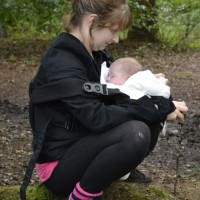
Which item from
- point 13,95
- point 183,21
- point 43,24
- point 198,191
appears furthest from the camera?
point 183,21

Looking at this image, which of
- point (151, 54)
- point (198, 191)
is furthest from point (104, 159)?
point (151, 54)

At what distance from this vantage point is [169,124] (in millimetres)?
6301

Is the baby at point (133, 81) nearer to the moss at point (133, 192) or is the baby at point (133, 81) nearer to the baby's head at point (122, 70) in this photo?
the baby's head at point (122, 70)

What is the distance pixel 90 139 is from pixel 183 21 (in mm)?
10065

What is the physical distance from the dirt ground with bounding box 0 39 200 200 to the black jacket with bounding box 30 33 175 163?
57 cm

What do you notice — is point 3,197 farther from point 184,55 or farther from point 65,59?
point 184,55

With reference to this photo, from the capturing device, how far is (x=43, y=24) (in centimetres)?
1120

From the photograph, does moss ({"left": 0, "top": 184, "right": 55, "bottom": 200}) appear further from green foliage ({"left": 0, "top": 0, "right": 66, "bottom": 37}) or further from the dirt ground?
green foliage ({"left": 0, "top": 0, "right": 66, "bottom": 37})

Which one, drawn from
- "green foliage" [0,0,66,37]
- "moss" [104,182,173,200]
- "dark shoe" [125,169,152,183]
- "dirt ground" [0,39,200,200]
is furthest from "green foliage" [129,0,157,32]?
"moss" [104,182,173,200]

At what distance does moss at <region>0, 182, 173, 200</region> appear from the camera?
3029 millimetres

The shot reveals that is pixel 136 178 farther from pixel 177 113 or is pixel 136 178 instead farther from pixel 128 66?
pixel 128 66

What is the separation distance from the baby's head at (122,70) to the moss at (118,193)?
0.66 meters

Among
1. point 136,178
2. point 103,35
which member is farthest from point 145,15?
point 103,35

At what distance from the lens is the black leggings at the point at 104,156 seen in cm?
258
